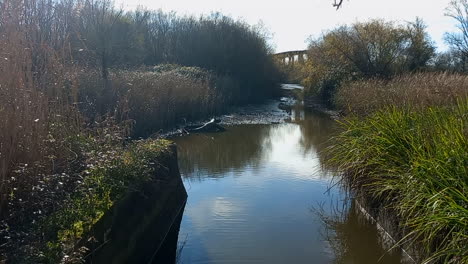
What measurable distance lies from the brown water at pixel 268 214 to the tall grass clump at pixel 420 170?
0.72 metres

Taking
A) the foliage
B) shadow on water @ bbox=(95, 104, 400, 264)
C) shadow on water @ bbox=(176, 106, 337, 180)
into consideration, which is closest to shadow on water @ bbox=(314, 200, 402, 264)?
shadow on water @ bbox=(95, 104, 400, 264)

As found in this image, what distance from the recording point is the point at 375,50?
89.0ft

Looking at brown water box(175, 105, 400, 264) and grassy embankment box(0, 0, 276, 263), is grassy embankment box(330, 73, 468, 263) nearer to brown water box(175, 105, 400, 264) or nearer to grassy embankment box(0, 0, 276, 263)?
brown water box(175, 105, 400, 264)

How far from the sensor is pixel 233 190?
9.24 metres

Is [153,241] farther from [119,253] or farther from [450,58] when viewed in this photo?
[450,58]

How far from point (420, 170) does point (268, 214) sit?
3055 millimetres

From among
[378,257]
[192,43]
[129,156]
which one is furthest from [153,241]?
[192,43]

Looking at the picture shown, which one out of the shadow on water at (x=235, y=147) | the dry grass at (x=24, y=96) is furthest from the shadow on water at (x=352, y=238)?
the dry grass at (x=24, y=96)

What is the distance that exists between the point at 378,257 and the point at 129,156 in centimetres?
345

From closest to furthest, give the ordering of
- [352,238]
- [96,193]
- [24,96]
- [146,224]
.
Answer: [24,96] → [96,193] → [146,224] → [352,238]

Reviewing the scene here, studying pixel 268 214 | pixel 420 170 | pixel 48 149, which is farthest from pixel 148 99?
pixel 420 170

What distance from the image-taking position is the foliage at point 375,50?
2667cm

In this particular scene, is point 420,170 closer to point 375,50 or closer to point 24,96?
point 24,96

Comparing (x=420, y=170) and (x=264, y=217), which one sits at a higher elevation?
(x=420, y=170)
